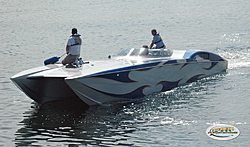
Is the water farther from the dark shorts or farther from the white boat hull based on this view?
the dark shorts

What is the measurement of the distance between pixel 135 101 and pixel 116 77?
1206mm

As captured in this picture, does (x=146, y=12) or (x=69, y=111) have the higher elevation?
(x=146, y=12)

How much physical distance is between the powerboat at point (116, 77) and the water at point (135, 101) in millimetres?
328

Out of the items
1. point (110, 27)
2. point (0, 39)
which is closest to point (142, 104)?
point (0, 39)

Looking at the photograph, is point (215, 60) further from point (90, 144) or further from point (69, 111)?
point (90, 144)

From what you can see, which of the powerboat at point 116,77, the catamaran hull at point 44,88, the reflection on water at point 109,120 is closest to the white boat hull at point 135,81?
the powerboat at point 116,77

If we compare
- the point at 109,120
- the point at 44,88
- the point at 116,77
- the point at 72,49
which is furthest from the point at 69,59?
the point at 109,120

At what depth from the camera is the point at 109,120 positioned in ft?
31.3

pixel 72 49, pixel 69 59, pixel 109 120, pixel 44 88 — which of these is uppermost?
pixel 72 49

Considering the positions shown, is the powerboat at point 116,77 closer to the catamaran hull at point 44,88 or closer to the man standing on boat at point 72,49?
the catamaran hull at point 44,88

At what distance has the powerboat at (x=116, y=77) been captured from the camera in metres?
10.1

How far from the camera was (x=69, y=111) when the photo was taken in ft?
34.9

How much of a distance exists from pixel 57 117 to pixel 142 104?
2710 millimetres

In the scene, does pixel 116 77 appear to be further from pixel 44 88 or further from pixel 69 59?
pixel 44 88
